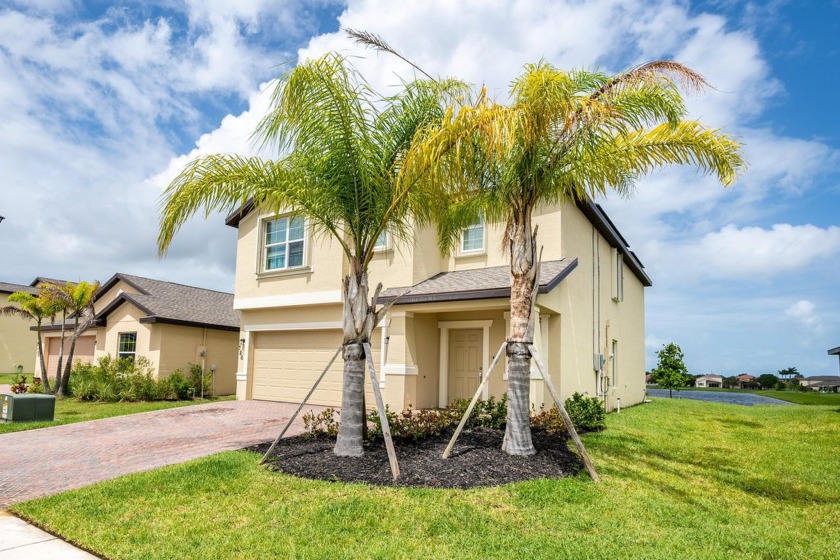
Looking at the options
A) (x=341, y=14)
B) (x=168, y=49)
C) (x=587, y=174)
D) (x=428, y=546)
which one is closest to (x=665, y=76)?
(x=587, y=174)

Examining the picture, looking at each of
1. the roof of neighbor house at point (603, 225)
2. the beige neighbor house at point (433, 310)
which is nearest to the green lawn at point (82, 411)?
the beige neighbor house at point (433, 310)

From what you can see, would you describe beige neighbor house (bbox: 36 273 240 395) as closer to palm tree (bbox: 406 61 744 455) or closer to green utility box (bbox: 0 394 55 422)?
green utility box (bbox: 0 394 55 422)

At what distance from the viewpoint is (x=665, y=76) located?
7867 mm

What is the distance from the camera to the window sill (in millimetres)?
15500

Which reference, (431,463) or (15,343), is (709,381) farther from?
(15,343)

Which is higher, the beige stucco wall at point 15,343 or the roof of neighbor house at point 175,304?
the roof of neighbor house at point 175,304

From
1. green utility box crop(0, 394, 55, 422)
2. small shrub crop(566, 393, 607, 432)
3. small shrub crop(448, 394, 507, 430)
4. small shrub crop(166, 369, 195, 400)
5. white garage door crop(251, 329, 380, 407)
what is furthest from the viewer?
small shrub crop(166, 369, 195, 400)

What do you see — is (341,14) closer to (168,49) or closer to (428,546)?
(168,49)

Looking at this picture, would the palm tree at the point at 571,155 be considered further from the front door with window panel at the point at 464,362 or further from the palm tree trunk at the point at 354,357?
the front door with window panel at the point at 464,362

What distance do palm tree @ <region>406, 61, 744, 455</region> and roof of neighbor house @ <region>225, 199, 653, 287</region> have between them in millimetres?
4452

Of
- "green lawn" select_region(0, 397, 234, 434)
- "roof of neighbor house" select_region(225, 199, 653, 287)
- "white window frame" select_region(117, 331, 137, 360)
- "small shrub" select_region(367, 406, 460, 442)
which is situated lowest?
"green lawn" select_region(0, 397, 234, 434)

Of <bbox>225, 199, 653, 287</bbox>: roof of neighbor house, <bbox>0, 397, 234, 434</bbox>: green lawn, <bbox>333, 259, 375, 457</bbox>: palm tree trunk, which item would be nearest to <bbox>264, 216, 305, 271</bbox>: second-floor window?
<bbox>225, 199, 653, 287</bbox>: roof of neighbor house

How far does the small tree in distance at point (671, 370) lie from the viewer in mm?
25203

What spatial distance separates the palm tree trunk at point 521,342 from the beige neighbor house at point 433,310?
258 cm
